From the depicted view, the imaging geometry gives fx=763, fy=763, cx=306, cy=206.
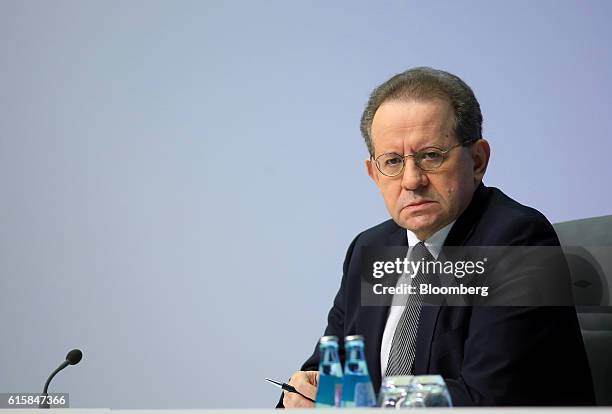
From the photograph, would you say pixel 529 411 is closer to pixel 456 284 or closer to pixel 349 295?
pixel 456 284

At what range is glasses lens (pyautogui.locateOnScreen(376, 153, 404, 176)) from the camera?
1.99 meters

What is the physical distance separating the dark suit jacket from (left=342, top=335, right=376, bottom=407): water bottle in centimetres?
58

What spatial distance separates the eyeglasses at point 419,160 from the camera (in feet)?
6.48

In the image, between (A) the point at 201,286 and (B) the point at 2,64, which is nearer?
(A) the point at 201,286

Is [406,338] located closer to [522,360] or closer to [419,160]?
[522,360]

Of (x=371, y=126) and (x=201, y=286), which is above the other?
(x=371, y=126)

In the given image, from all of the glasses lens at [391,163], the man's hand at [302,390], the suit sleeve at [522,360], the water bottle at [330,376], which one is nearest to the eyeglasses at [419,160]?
the glasses lens at [391,163]

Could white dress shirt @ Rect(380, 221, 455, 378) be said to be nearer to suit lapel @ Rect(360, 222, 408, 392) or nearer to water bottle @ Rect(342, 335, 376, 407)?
suit lapel @ Rect(360, 222, 408, 392)

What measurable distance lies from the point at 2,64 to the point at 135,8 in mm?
657

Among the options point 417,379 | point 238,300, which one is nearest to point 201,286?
point 238,300

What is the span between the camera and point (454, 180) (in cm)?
199

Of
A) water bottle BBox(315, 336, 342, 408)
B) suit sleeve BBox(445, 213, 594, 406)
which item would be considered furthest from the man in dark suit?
water bottle BBox(315, 336, 342, 408)

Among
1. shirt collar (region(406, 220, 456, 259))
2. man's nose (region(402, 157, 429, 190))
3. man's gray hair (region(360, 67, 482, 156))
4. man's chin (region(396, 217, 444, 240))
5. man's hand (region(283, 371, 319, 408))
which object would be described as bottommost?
man's hand (region(283, 371, 319, 408))

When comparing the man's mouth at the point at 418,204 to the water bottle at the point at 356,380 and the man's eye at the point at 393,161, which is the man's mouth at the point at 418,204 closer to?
the man's eye at the point at 393,161
